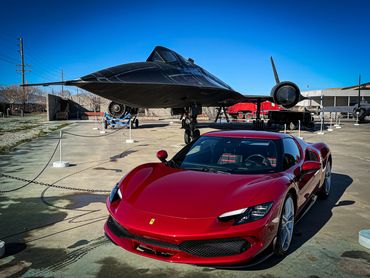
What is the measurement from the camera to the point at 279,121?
22578mm

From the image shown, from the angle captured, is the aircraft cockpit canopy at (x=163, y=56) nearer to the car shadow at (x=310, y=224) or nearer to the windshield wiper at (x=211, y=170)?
the car shadow at (x=310, y=224)

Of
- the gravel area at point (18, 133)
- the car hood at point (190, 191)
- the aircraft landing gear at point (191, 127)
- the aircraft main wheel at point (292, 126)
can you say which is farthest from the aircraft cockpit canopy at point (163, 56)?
the aircraft main wheel at point (292, 126)

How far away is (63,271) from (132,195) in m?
0.93

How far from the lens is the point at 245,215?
2.68m

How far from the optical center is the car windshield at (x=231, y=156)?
144 inches

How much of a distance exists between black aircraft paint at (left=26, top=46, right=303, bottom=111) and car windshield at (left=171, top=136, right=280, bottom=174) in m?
5.72

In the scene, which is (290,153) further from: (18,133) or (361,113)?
(361,113)

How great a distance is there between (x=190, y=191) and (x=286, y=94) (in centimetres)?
1469

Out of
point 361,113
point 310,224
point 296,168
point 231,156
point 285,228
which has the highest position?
point 361,113

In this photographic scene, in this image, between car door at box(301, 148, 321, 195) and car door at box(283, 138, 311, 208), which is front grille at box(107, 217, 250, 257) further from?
car door at box(301, 148, 321, 195)

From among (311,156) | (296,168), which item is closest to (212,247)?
(296,168)

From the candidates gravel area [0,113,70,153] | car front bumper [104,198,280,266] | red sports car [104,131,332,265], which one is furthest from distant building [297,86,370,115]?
car front bumper [104,198,280,266]

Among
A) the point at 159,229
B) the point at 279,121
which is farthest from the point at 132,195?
the point at 279,121

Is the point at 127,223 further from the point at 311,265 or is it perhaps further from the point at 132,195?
the point at 311,265
